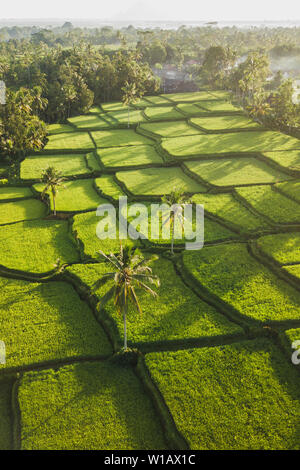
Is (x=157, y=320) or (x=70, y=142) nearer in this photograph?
(x=157, y=320)

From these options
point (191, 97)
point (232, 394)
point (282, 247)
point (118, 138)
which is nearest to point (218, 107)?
point (191, 97)

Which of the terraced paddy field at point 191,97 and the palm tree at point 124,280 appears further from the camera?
the terraced paddy field at point 191,97

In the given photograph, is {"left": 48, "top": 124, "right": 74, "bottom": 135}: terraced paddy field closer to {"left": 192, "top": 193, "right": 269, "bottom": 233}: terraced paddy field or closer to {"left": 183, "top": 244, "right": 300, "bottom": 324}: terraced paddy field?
{"left": 192, "top": 193, "right": 269, "bottom": 233}: terraced paddy field

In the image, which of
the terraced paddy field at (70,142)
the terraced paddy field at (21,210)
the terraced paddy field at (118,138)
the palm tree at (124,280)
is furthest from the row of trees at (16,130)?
the palm tree at (124,280)

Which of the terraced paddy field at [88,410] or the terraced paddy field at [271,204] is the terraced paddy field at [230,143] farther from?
the terraced paddy field at [88,410]

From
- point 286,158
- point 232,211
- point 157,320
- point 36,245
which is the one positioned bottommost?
point 157,320

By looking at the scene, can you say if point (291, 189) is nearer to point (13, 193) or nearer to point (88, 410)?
point (88, 410)

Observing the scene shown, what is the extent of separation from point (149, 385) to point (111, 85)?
247 ft

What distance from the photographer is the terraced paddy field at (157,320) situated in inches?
660

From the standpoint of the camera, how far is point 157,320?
2227 centimetres

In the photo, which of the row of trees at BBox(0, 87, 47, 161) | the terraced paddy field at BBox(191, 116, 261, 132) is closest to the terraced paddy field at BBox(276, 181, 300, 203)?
the terraced paddy field at BBox(191, 116, 261, 132)
